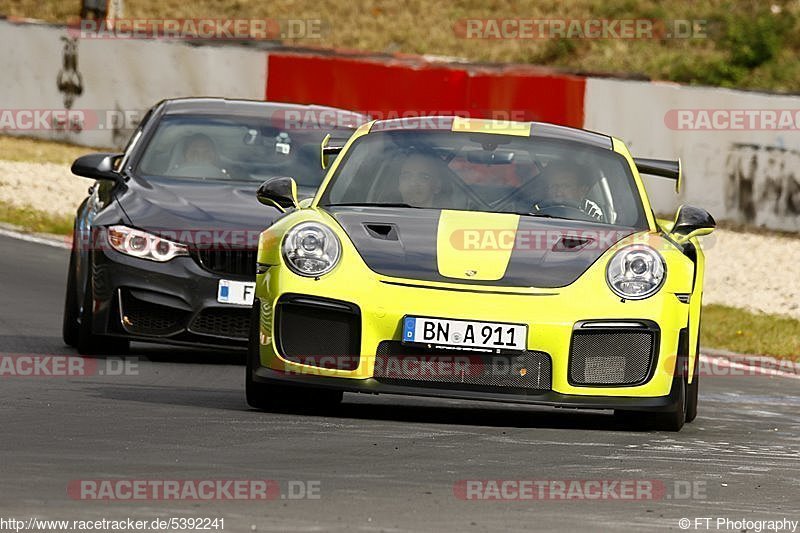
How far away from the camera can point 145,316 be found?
10.4 m

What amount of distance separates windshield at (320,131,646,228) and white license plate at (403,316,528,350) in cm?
98

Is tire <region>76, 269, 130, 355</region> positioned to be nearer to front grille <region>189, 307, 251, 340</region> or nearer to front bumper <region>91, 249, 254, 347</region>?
front bumper <region>91, 249, 254, 347</region>

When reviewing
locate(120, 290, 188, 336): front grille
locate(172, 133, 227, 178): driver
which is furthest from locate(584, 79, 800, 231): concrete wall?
locate(120, 290, 188, 336): front grille

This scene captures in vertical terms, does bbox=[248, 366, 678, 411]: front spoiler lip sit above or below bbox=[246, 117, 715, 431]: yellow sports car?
below

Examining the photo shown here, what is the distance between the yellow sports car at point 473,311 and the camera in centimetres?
799

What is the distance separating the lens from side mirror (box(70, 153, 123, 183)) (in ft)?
36.0

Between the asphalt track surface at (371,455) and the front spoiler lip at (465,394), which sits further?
the front spoiler lip at (465,394)

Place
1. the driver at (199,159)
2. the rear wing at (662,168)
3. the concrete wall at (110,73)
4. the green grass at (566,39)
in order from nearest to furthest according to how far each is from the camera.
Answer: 1. the rear wing at (662,168)
2. the driver at (199,159)
3. the concrete wall at (110,73)
4. the green grass at (566,39)

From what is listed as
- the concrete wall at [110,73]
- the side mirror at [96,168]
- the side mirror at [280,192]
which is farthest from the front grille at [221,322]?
the concrete wall at [110,73]

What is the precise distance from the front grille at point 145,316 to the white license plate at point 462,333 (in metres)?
2.72

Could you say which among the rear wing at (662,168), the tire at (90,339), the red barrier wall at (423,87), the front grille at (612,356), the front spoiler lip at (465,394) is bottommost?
the tire at (90,339)

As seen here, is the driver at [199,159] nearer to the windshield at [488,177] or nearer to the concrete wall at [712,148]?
the windshield at [488,177]

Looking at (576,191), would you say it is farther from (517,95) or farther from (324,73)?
(324,73)

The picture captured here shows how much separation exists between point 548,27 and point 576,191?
2599 cm
